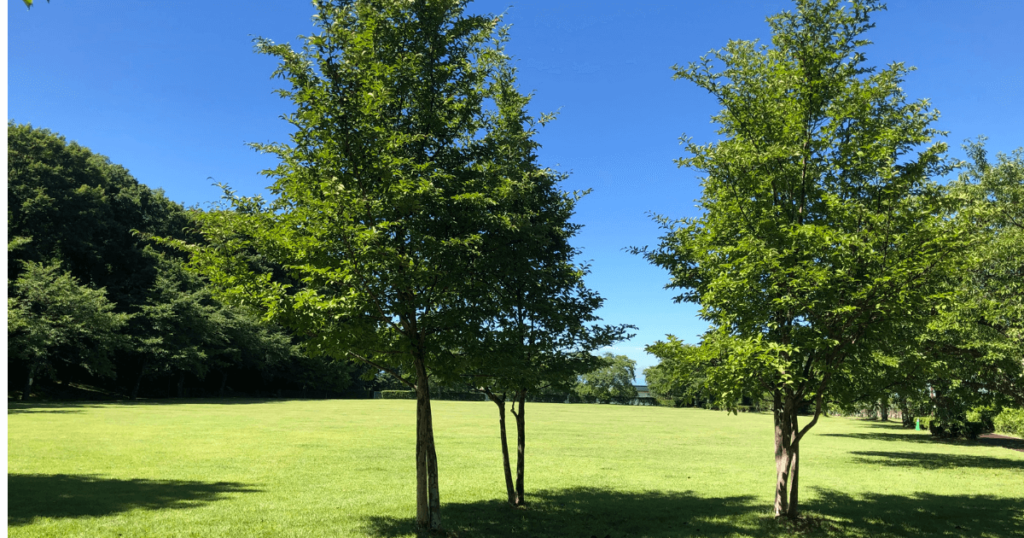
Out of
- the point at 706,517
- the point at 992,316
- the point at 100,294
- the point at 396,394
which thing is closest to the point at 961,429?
the point at 992,316

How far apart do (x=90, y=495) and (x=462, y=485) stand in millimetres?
7764

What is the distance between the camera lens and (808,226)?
877 cm

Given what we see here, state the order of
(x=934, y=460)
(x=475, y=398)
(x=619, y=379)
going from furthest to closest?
1. (x=619, y=379)
2. (x=475, y=398)
3. (x=934, y=460)

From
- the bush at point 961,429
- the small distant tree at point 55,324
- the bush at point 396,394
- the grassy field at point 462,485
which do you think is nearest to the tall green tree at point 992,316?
the grassy field at point 462,485

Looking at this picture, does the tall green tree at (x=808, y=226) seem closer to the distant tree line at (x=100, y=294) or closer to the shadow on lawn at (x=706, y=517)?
the shadow on lawn at (x=706, y=517)

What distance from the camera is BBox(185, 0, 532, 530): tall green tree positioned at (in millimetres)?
8523

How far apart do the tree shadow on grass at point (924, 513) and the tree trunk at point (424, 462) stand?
702cm

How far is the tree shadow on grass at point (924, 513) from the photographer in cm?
1107

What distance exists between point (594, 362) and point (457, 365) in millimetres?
3885

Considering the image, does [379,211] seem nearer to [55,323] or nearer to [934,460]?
[934,460]

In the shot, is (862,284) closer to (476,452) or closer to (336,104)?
(336,104)

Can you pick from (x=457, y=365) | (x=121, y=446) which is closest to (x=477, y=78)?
(x=457, y=365)

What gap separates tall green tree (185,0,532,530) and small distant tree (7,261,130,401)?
35964mm

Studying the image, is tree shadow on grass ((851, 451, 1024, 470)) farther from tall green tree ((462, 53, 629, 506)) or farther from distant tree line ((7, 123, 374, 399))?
distant tree line ((7, 123, 374, 399))
